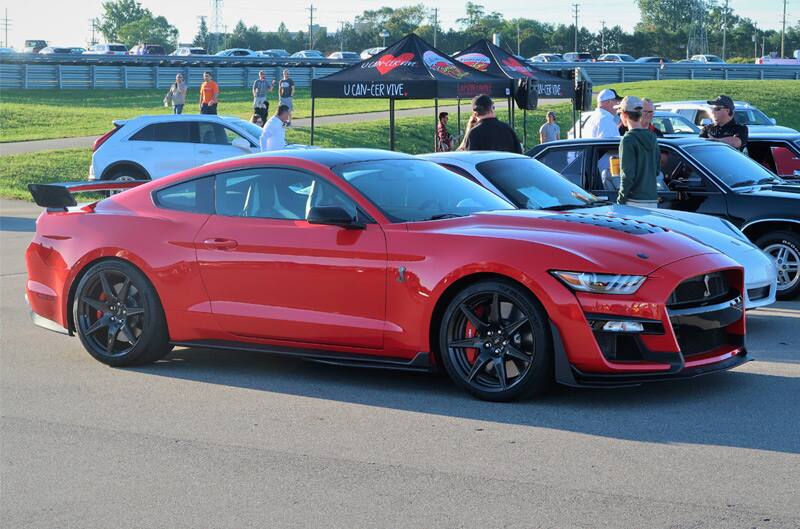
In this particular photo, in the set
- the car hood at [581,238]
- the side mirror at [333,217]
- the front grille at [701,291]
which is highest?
the side mirror at [333,217]

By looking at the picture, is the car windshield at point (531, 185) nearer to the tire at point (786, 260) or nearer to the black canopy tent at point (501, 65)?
the tire at point (786, 260)

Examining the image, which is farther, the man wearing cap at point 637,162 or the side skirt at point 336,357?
the man wearing cap at point 637,162

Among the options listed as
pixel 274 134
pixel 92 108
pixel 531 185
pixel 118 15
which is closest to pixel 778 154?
pixel 531 185

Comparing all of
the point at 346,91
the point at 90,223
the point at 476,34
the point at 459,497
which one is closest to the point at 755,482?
the point at 459,497

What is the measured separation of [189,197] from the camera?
26.4 feet

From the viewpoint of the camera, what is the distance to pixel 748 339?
9062 mm

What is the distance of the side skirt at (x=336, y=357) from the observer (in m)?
7.08

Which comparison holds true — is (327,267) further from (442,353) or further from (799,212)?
(799,212)

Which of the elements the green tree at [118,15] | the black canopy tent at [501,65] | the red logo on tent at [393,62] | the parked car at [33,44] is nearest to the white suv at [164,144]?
the red logo on tent at [393,62]

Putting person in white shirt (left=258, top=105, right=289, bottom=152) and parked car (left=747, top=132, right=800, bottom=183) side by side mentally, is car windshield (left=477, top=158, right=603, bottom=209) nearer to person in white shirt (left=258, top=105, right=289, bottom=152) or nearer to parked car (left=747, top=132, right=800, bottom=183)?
parked car (left=747, top=132, right=800, bottom=183)

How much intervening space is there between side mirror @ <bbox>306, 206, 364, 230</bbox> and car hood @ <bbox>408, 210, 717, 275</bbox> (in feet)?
1.17

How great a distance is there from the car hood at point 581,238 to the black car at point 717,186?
13.8 feet

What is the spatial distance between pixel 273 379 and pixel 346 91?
13002mm

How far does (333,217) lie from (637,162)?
4209 millimetres
